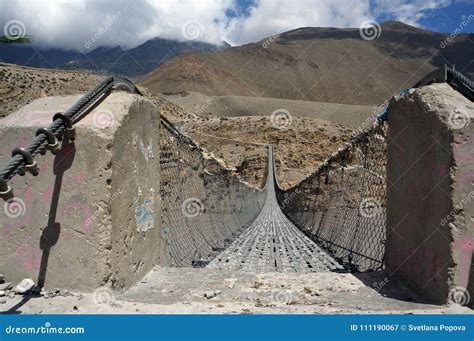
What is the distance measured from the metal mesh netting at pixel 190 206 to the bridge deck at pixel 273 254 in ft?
0.79

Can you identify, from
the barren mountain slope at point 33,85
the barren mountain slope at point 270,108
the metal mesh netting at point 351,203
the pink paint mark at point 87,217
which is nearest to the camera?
the pink paint mark at point 87,217

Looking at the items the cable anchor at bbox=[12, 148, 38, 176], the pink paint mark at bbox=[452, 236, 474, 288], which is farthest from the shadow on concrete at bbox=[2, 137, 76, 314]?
the pink paint mark at bbox=[452, 236, 474, 288]

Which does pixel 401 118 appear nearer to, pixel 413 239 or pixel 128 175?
pixel 413 239

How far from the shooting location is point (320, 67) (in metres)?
98.8

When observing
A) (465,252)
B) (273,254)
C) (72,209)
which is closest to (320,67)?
(273,254)

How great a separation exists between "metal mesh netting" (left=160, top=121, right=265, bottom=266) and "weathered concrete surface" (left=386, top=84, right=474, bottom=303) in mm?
2108

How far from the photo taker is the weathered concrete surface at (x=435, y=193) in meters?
2.47

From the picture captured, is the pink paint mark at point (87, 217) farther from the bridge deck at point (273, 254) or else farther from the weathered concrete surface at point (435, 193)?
the bridge deck at point (273, 254)

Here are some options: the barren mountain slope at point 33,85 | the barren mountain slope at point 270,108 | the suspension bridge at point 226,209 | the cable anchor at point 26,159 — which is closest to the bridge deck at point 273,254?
the suspension bridge at point 226,209

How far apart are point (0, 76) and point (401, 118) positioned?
1079 inches

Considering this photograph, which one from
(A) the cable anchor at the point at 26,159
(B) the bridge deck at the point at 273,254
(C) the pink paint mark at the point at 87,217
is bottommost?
(B) the bridge deck at the point at 273,254

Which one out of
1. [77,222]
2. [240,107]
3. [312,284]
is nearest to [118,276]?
[77,222]

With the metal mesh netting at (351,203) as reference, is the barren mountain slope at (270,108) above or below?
above

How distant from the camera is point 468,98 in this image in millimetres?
2713
